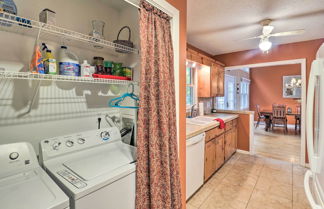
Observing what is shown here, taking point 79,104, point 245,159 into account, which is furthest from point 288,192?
point 79,104

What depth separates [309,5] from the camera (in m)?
1.90

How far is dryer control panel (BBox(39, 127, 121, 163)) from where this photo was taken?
1.04 meters

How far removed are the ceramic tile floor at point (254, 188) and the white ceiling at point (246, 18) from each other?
244cm

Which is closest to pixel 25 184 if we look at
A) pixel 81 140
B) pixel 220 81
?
pixel 81 140

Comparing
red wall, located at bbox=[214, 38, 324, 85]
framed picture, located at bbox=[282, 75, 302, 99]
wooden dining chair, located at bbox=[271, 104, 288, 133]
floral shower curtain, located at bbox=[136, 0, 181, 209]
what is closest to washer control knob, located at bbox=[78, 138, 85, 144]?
floral shower curtain, located at bbox=[136, 0, 181, 209]

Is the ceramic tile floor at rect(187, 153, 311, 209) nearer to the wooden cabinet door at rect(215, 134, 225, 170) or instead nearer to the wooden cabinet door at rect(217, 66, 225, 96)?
the wooden cabinet door at rect(215, 134, 225, 170)

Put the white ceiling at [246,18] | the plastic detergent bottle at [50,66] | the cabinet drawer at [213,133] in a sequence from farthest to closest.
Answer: the cabinet drawer at [213,133] → the white ceiling at [246,18] → the plastic detergent bottle at [50,66]

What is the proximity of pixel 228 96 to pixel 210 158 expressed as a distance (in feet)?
10.3

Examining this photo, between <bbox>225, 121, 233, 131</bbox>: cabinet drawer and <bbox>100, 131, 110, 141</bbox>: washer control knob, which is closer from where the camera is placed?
<bbox>100, 131, 110, 141</bbox>: washer control knob

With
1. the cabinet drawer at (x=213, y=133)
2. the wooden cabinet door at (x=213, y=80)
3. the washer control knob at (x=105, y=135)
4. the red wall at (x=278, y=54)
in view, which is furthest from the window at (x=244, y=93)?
the washer control knob at (x=105, y=135)

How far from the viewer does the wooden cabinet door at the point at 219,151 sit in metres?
2.71

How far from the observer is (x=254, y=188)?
2.33 metres

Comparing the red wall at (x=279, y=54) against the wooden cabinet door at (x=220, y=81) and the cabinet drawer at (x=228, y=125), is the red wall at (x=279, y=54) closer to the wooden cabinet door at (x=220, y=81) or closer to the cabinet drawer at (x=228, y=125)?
the wooden cabinet door at (x=220, y=81)

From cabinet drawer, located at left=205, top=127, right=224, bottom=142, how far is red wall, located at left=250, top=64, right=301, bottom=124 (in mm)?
5452
